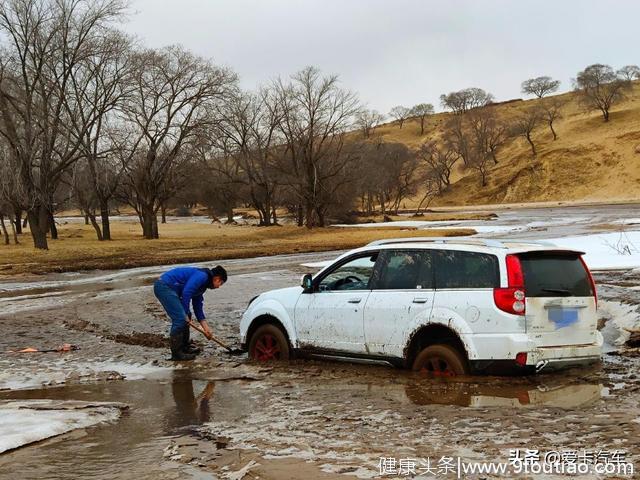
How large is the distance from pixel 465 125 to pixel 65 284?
126982mm

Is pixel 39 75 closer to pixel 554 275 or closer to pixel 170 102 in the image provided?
pixel 170 102

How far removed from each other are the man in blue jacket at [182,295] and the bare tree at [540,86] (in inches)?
6358

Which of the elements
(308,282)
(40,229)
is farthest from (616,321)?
(40,229)

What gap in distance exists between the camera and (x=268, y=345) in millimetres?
8594

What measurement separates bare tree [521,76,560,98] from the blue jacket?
161 meters

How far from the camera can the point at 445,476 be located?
4.09 meters

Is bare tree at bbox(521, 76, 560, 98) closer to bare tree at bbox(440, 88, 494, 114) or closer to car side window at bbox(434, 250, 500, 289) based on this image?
bare tree at bbox(440, 88, 494, 114)

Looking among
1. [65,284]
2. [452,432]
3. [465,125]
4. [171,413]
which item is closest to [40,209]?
[65,284]

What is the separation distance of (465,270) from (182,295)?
13.8 ft

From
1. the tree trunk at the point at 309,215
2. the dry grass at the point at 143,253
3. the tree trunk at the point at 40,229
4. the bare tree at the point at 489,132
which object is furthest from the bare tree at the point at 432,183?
the tree trunk at the point at 40,229

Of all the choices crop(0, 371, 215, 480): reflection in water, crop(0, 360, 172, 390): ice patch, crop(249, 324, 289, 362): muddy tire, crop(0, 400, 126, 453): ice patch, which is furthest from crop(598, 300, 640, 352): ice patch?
crop(0, 400, 126, 453): ice patch

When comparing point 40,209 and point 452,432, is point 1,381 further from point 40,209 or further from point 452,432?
point 40,209

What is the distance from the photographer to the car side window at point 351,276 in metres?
7.78

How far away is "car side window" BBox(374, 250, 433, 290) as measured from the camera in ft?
23.5
